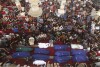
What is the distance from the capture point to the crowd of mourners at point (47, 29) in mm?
19734

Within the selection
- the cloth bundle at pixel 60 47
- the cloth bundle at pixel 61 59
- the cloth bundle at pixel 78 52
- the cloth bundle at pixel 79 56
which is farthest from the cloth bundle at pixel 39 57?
the cloth bundle at pixel 78 52

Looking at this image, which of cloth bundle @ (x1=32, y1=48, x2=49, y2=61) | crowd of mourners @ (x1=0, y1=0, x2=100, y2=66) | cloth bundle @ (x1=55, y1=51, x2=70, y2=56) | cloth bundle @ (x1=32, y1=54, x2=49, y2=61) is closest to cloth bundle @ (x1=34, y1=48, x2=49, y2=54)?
cloth bundle @ (x1=32, y1=48, x2=49, y2=61)

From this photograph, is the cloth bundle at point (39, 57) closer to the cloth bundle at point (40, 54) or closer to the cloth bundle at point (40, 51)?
the cloth bundle at point (40, 54)

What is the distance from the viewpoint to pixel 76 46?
65.6 ft

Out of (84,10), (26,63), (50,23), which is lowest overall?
(26,63)

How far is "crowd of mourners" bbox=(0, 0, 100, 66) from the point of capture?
19734mm

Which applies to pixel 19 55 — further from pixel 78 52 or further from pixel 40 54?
pixel 78 52

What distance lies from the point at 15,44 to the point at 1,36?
1550 millimetres

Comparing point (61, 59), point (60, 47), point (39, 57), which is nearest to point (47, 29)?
point (60, 47)

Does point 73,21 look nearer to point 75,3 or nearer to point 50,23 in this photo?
point 50,23

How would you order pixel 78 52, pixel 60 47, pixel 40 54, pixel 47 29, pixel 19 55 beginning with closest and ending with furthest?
pixel 19 55
pixel 40 54
pixel 78 52
pixel 60 47
pixel 47 29

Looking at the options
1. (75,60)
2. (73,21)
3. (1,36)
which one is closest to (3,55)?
(1,36)

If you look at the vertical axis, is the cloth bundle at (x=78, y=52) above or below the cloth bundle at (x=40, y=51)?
below

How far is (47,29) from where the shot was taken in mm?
21641
